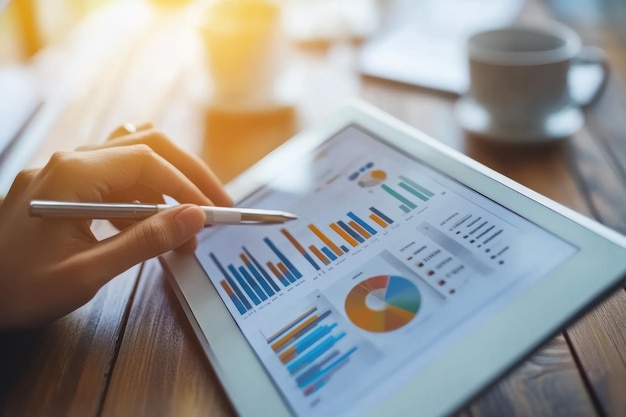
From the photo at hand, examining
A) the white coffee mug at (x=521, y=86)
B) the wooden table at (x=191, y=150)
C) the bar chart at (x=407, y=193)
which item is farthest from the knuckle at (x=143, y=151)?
the white coffee mug at (x=521, y=86)

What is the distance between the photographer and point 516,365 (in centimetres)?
41

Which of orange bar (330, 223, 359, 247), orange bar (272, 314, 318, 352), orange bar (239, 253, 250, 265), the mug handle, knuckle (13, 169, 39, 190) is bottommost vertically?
the mug handle

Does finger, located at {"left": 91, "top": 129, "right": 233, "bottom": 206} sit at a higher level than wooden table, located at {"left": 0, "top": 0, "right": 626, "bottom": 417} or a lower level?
higher

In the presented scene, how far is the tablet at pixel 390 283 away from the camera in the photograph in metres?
0.41

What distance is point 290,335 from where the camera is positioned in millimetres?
473

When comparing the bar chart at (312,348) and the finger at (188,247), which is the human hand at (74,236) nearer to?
the finger at (188,247)

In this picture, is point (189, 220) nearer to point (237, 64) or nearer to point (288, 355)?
point (288, 355)

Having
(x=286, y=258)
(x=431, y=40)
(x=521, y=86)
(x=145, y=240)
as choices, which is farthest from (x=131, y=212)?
(x=431, y=40)

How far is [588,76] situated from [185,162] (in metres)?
0.58

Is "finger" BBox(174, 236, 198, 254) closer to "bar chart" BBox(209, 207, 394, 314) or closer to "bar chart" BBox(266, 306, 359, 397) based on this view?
"bar chart" BBox(209, 207, 394, 314)

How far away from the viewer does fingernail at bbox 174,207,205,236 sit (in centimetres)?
53

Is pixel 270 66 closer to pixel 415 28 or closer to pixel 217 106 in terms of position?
pixel 217 106

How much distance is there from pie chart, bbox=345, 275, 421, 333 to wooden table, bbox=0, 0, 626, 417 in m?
Answer: 0.08

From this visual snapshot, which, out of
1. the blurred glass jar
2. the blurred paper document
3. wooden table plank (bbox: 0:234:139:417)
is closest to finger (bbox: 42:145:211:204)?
wooden table plank (bbox: 0:234:139:417)
